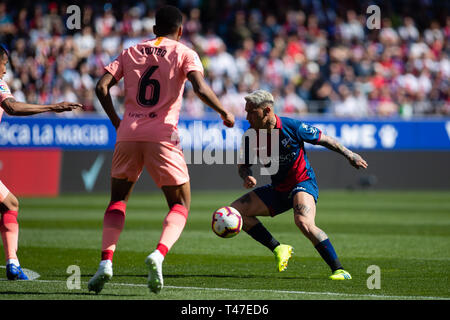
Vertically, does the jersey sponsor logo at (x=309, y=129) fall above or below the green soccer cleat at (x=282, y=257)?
above

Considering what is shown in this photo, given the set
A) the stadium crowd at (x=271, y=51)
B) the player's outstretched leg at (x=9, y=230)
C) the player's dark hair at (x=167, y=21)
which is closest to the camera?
the player's dark hair at (x=167, y=21)

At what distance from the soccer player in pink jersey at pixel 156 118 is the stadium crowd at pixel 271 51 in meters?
15.8

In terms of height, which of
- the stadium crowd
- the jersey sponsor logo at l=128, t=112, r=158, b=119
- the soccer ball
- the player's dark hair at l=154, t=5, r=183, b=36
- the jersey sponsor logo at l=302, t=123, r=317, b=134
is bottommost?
the soccer ball

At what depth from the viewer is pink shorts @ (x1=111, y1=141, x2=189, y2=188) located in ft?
22.5

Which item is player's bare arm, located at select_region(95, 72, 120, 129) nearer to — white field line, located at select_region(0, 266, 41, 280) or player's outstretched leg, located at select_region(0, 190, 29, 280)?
player's outstretched leg, located at select_region(0, 190, 29, 280)

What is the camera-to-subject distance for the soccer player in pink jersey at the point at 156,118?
6875 mm

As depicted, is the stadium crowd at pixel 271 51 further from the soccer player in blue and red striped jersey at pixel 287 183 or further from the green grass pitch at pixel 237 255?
the soccer player in blue and red striped jersey at pixel 287 183

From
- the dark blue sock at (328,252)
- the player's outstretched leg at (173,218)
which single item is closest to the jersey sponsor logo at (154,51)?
the player's outstretched leg at (173,218)

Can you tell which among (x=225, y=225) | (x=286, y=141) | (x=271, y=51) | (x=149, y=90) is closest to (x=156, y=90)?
(x=149, y=90)

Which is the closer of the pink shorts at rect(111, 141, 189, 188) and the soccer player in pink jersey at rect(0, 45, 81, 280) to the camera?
the pink shorts at rect(111, 141, 189, 188)

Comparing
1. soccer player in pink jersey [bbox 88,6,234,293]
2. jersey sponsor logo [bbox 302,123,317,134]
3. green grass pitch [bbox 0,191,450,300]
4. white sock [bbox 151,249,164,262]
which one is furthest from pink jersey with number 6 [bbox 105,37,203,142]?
jersey sponsor logo [bbox 302,123,317,134]

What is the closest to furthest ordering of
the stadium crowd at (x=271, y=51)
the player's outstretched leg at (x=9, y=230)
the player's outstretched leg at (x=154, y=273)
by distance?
1. the player's outstretched leg at (x=154, y=273)
2. the player's outstretched leg at (x=9, y=230)
3. the stadium crowd at (x=271, y=51)

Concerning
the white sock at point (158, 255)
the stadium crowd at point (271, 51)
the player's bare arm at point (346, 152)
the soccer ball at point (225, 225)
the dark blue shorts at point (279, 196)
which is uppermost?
the stadium crowd at point (271, 51)
